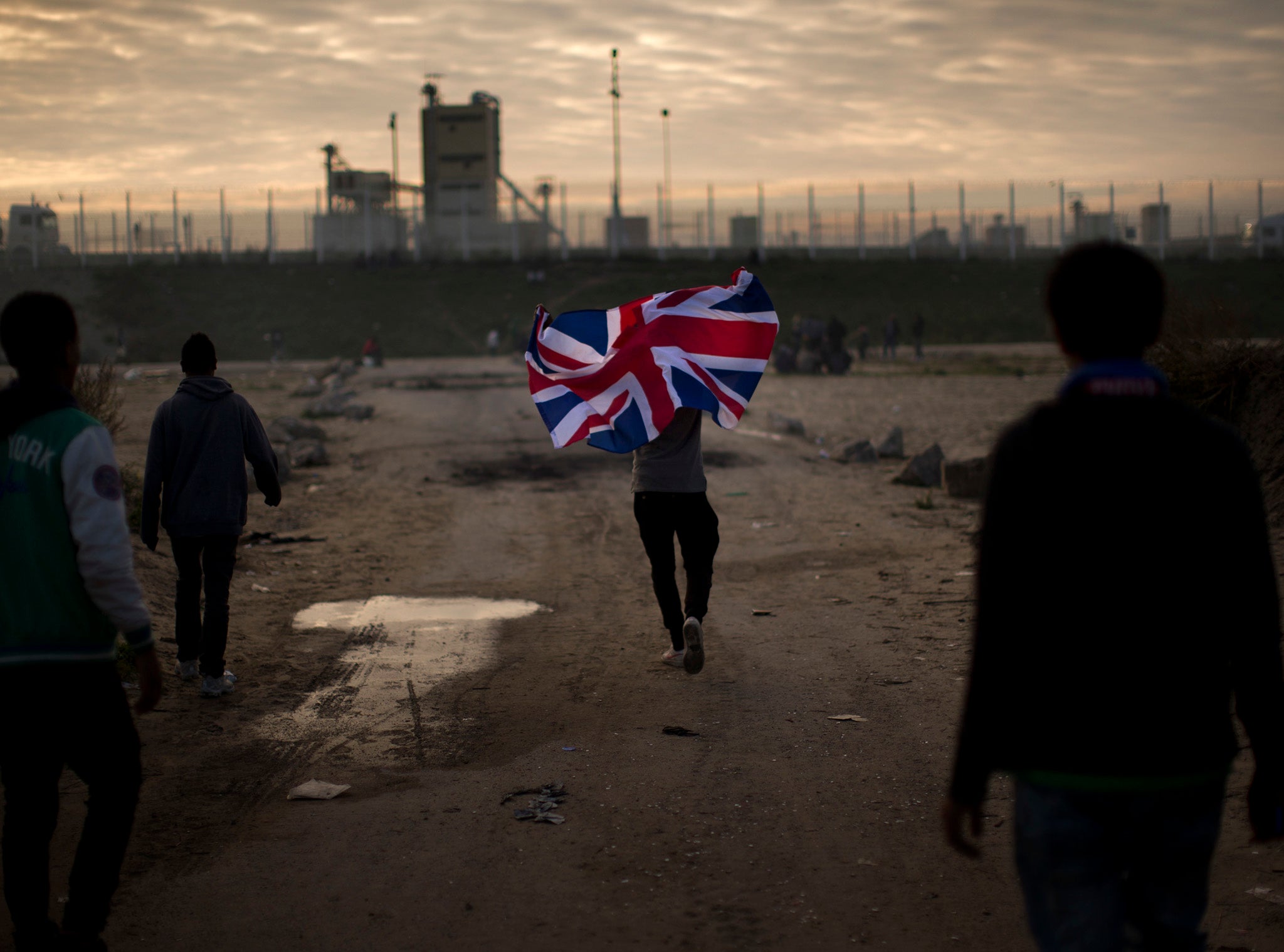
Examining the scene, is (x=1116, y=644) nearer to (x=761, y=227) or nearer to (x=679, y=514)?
(x=679, y=514)

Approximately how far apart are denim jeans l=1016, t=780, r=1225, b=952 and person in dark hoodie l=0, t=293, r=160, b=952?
2.28 meters

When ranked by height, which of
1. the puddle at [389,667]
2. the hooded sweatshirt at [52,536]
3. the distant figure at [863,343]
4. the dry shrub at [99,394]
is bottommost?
the puddle at [389,667]

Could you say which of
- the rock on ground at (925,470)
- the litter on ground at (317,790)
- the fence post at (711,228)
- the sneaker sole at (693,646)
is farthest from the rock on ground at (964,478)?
the fence post at (711,228)

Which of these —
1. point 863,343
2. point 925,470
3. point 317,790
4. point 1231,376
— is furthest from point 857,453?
point 863,343

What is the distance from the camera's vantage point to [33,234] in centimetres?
5269

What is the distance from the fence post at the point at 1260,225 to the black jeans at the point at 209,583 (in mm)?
59742

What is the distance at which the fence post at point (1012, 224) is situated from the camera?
56.5 metres

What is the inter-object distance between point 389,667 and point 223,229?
54.5 meters

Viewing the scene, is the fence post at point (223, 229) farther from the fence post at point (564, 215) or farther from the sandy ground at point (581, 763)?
the sandy ground at point (581, 763)

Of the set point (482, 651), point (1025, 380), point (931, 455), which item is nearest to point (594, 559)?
point (482, 651)

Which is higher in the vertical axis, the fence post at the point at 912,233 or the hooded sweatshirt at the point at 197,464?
the fence post at the point at 912,233

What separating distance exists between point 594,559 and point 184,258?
51.5 metres

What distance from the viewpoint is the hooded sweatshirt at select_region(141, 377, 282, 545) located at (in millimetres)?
5945

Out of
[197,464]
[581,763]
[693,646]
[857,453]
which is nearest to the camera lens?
[581,763]
